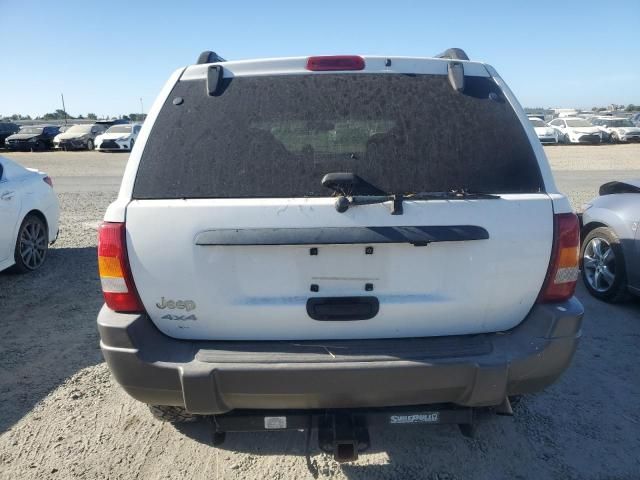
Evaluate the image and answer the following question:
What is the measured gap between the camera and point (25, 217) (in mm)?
6066

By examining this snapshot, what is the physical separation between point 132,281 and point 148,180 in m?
0.47

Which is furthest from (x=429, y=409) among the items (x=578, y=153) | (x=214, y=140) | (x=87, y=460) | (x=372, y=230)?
(x=578, y=153)

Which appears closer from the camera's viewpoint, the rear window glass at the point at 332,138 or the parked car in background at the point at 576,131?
the rear window glass at the point at 332,138

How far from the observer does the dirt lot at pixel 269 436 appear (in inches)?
107

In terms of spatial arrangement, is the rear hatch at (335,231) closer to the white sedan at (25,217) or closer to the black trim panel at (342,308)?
the black trim panel at (342,308)

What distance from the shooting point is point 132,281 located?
2.24 metres

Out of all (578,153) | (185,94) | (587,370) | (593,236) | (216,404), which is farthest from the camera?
(578,153)

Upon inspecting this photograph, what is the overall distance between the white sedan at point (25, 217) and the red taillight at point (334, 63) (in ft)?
15.3

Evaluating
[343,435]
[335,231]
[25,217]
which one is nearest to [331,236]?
[335,231]

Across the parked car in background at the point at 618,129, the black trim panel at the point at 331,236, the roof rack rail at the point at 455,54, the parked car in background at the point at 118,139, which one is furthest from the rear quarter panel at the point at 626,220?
the parked car in background at the point at 618,129

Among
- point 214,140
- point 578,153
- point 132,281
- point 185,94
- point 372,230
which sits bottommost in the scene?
point 578,153

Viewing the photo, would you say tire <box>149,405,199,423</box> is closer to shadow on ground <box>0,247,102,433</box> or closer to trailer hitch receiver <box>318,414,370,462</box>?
trailer hitch receiver <box>318,414,370,462</box>

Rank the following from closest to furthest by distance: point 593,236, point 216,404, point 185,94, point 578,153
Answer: point 216,404 < point 185,94 < point 593,236 < point 578,153

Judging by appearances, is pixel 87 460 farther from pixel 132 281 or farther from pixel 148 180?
pixel 148 180
